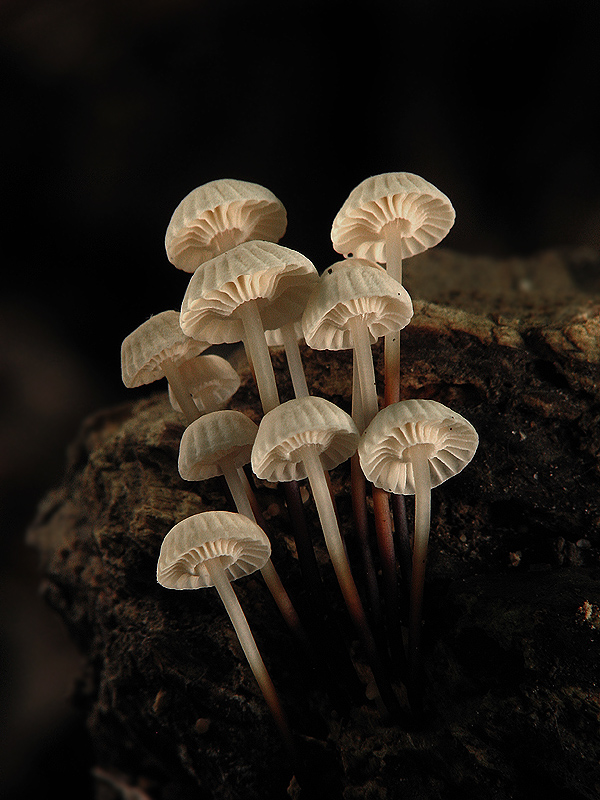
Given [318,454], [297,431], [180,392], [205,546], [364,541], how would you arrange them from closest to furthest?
[297,431] < [205,546] < [318,454] < [364,541] < [180,392]

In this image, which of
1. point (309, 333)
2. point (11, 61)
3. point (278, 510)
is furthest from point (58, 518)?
point (11, 61)

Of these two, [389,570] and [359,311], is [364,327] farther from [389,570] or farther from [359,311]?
[389,570]

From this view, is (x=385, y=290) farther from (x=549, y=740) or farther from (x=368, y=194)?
(x=549, y=740)

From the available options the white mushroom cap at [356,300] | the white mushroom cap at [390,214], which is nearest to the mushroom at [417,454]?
the white mushroom cap at [356,300]

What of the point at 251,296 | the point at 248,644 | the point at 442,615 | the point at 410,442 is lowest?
the point at 442,615

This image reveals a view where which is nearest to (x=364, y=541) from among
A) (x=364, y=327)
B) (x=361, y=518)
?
(x=361, y=518)

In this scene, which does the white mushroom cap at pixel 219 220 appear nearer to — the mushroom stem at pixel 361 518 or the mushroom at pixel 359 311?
the mushroom at pixel 359 311
